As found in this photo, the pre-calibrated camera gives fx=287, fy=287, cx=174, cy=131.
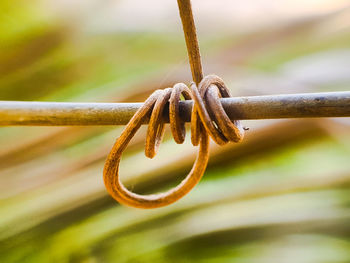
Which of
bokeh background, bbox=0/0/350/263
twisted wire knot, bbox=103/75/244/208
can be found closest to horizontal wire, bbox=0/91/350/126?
twisted wire knot, bbox=103/75/244/208

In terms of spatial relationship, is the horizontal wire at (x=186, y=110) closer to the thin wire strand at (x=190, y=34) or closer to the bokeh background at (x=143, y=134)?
the thin wire strand at (x=190, y=34)

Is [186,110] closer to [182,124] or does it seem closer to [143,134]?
[182,124]

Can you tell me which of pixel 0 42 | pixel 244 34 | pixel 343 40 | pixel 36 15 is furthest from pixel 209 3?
pixel 0 42

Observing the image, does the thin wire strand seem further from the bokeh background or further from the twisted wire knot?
the bokeh background

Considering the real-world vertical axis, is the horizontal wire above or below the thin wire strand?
below

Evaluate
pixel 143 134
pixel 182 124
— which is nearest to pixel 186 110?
pixel 182 124

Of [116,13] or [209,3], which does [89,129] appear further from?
[209,3]

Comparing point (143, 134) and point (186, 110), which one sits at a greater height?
point (143, 134)
